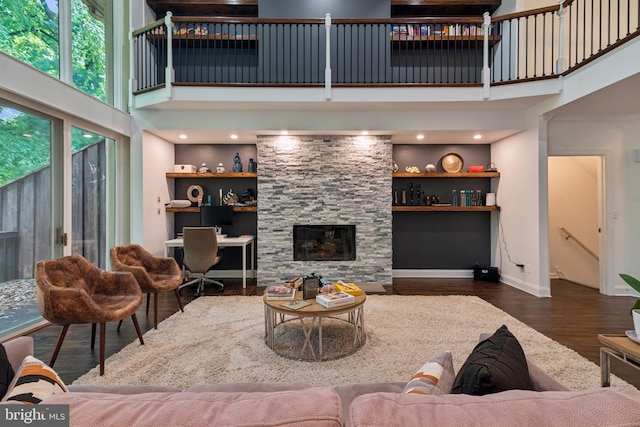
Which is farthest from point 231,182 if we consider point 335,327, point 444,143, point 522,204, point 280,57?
point 522,204

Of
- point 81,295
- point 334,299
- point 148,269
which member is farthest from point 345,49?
point 81,295

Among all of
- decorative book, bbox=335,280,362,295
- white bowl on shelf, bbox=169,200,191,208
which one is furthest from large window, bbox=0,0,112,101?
decorative book, bbox=335,280,362,295

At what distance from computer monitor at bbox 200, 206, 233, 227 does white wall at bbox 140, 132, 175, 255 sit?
0.65 meters

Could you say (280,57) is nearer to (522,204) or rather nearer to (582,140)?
(522,204)

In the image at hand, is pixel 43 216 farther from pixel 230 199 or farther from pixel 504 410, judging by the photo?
pixel 504 410

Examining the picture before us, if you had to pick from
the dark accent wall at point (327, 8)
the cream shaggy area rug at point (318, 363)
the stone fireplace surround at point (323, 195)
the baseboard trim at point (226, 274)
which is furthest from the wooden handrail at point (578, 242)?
the baseboard trim at point (226, 274)

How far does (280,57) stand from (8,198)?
3912 millimetres

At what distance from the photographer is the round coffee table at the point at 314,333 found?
2.42m

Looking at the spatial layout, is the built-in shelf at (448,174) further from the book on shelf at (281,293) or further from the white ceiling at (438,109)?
the book on shelf at (281,293)

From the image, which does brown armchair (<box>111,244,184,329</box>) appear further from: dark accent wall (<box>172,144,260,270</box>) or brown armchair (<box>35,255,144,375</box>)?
dark accent wall (<box>172,144,260,270</box>)

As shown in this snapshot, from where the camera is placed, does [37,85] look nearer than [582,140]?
Yes

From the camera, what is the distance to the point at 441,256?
5.50m

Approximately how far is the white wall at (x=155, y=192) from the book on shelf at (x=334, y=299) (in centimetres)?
329

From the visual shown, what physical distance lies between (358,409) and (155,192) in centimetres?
506
